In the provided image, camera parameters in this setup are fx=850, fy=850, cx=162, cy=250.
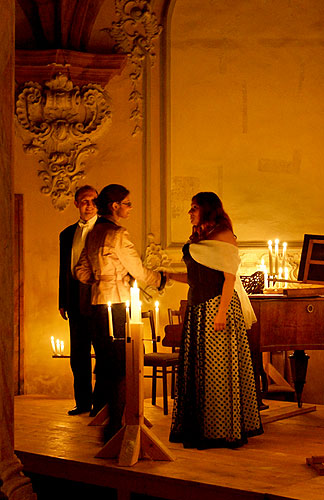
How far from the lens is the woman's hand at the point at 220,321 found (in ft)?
16.8

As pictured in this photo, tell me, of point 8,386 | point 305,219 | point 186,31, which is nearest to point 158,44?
point 186,31

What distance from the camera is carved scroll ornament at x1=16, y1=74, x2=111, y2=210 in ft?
26.3

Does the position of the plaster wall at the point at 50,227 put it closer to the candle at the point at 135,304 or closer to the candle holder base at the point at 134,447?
the candle holder base at the point at 134,447

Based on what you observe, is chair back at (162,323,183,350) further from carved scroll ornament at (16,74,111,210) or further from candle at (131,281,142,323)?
carved scroll ornament at (16,74,111,210)

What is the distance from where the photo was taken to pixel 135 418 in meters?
4.69

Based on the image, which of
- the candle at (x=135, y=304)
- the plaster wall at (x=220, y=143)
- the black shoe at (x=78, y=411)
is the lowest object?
the black shoe at (x=78, y=411)

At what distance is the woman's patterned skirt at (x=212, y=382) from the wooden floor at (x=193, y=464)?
10cm

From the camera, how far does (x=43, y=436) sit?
18.4 feet

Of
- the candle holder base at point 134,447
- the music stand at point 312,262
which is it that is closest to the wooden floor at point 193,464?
the candle holder base at point 134,447

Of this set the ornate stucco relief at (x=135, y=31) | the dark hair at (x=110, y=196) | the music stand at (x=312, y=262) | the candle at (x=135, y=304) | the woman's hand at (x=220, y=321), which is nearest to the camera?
the candle at (x=135, y=304)

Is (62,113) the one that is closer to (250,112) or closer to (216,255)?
(250,112)

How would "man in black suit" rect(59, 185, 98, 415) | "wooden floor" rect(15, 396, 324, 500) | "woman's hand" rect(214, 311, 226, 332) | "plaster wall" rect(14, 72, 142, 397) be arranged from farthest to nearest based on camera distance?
"plaster wall" rect(14, 72, 142, 397) < "man in black suit" rect(59, 185, 98, 415) < "woman's hand" rect(214, 311, 226, 332) < "wooden floor" rect(15, 396, 324, 500)

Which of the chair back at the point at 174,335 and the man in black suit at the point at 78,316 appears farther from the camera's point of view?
the man in black suit at the point at 78,316

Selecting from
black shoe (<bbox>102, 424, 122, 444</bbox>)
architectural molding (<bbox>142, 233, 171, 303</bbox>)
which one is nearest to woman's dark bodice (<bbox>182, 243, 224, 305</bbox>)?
black shoe (<bbox>102, 424, 122, 444</bbox>)
